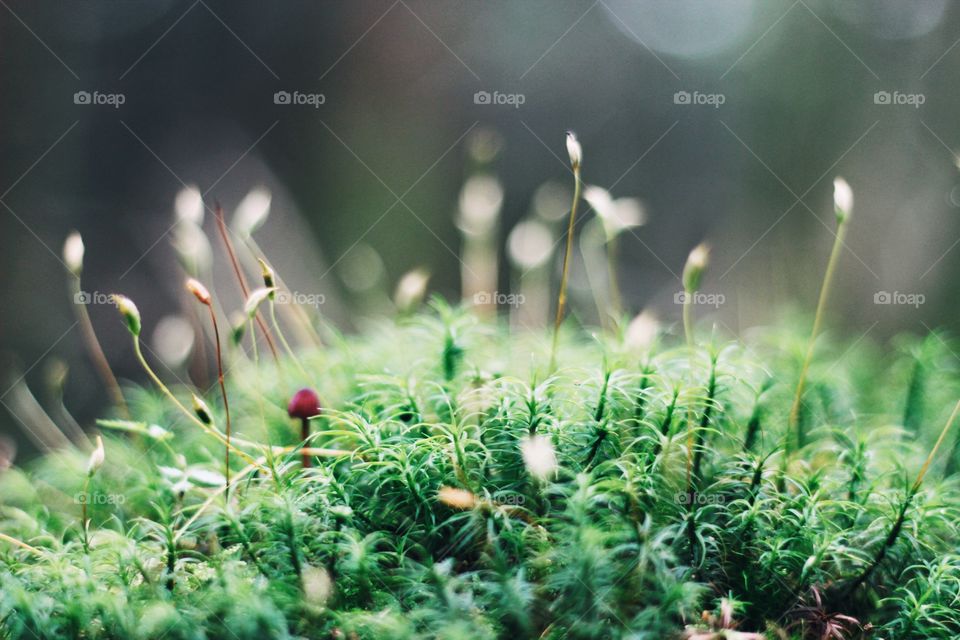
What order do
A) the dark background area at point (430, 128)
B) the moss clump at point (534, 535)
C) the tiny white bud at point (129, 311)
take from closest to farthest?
the moss clump at point (534, 535) < the tiny white bud at point (129, 311) < the dark background area at point (430, 128)

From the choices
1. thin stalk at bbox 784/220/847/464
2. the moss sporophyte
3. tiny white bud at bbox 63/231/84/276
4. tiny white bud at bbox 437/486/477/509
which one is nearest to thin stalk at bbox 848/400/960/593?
the moss sporophyte

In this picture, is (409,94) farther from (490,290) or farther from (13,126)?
(490,290)

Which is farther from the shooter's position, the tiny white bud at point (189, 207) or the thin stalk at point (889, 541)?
the tiny white bud at point (189, 207)

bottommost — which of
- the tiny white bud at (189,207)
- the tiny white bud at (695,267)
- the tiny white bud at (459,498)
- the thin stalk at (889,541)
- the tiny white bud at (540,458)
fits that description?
the thin stalk at (889,541)

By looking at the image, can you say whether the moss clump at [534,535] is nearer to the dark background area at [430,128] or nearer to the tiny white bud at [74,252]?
the tiny white bud at [74,252]

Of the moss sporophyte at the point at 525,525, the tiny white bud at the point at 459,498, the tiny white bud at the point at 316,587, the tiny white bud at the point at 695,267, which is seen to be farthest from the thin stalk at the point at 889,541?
the tiny white bud at the point at 316,587

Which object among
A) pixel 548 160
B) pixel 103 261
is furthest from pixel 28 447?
pixel 548 160

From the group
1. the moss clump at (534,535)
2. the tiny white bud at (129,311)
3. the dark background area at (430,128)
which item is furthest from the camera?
the dark background area at (430,128)
